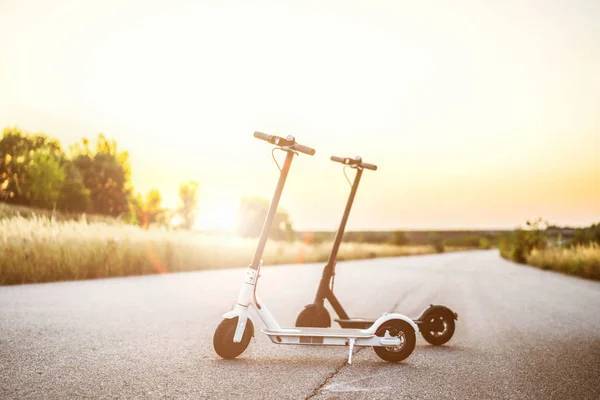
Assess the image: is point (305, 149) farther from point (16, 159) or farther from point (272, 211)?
point (16, 159)

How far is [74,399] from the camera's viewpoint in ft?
10.8

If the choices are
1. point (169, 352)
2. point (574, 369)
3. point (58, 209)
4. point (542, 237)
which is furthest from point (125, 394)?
point (58, 209)

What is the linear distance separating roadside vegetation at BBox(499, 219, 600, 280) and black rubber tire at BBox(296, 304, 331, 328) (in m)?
16.2

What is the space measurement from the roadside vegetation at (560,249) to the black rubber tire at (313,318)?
53.0ft

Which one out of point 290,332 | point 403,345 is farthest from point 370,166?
point 290,332

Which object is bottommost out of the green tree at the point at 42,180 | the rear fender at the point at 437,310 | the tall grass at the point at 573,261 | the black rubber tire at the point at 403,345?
the black rubber tire at the point at 403,345

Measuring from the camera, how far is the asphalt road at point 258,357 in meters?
3.63

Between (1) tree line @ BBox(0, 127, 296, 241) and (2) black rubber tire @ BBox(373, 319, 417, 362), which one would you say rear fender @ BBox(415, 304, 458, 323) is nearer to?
(2) black rubber tire @ BBox(373, 319, 417, 362)

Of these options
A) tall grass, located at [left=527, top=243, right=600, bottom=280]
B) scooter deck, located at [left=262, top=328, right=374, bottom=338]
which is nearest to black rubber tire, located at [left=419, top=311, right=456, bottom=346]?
scooter deck, located at [left=262, top=328, right=374, bottom=338]

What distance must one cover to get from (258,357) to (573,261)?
63.9ft

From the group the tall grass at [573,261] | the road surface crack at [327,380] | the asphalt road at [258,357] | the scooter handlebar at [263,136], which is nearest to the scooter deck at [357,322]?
the asphalt road at [258,357]

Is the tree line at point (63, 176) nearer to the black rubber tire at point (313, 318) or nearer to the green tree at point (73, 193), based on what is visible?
the green tree at point (73, 193)

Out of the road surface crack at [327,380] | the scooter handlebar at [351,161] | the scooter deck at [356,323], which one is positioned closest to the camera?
the road surface crack at [327,380]

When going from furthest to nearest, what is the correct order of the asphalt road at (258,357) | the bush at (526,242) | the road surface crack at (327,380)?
the bush at (526,242) < the asphalt road at (258,357) < the road surface crack at (327,380)
